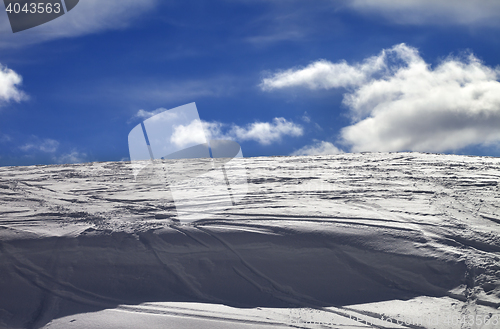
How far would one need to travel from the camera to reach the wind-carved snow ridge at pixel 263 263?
3807mm

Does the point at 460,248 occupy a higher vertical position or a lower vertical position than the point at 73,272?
lower

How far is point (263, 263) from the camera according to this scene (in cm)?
444

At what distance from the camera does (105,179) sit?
845cm

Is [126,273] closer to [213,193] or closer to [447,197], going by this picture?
[213,193]

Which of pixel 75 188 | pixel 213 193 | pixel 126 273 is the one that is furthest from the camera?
pixel 75 188

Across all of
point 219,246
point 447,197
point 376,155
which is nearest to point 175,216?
point 219,246

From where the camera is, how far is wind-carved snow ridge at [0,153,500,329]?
12.5 feet

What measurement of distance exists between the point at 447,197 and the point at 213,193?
4.68 meters

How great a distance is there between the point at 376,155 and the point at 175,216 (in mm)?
7788

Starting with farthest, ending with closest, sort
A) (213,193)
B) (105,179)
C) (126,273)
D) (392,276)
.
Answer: (105,179) < (213,193) < (126,273) < (392,276)

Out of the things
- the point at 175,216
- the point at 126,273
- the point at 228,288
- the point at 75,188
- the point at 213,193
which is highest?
the point at 75,188

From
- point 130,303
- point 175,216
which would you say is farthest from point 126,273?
point 175,216

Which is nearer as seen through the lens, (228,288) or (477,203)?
(228,288)

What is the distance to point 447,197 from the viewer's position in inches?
231
